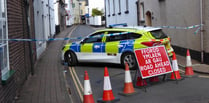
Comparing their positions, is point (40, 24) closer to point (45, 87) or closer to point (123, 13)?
point (45, 87)

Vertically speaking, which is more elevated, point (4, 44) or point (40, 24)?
point (40, 24)

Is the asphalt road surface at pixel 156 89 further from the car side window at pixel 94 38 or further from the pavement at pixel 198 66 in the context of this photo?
the car side window at pixel 94 38

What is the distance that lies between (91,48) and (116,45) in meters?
1.19

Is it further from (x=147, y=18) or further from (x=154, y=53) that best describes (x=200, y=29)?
(x=147, y=18)

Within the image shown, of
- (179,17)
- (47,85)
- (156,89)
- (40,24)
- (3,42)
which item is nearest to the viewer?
(3,42)

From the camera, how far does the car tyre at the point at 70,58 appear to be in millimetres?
13672

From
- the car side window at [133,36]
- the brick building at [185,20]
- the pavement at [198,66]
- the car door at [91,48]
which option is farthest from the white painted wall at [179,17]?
the car door at [91,48]

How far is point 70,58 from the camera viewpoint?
13.8 metres

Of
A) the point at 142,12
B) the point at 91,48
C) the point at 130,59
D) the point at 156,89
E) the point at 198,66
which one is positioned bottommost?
the point at 156,89

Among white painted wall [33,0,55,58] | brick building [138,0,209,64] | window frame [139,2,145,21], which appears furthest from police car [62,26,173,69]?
window frame [139,2,145,21]

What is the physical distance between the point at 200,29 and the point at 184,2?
A: 2.16m

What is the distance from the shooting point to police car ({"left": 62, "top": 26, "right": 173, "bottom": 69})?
39.1 feet

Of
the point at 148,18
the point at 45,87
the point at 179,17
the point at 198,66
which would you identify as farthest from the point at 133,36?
the point at 148,18

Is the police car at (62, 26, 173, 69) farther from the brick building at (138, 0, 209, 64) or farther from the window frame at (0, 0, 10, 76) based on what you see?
the window frame at (0, 0, 10, 76)
